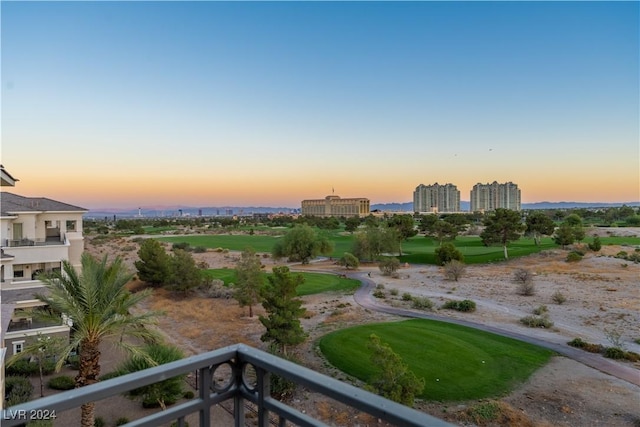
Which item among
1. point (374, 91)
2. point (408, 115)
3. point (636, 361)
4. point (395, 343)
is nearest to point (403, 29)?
point (374, 91)

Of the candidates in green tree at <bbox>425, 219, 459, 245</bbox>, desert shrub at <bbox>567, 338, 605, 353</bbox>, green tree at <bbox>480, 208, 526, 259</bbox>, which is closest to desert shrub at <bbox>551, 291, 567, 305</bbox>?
desert shrub at <bbox>567, 338, 605, 353</bbox>

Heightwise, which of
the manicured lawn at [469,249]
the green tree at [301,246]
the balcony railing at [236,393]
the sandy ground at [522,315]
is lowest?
the sandy ground at [522,315]

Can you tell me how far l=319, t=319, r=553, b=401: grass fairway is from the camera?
1303 cm

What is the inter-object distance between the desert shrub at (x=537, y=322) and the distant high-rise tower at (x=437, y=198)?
161 metres

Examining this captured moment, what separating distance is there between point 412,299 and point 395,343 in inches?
393

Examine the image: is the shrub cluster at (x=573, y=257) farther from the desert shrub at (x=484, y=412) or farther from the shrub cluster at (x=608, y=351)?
the desert shrub at (x=484, y=412)

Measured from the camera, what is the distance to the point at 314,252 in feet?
143

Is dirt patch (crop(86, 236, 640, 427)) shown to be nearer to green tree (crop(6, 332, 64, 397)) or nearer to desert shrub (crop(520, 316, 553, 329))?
desert shrub (crop(520, 316, 553, 329))

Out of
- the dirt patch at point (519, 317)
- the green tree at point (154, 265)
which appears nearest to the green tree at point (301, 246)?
the dirt patch at point (519, 317)

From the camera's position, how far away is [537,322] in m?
20.7

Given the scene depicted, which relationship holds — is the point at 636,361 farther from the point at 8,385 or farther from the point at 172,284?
the point at 172,284

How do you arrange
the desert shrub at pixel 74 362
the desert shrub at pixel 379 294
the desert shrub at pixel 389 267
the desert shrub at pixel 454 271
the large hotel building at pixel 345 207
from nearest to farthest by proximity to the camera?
the desert shrub at pixel 74 362 → the desert shrub at pixel 379 294 → the desert shrub at pixel 454 271 → the desert shrub at pixel 389 267 → the large hotel building at pixel 345 207

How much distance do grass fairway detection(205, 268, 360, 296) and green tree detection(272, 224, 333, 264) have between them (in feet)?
21.1

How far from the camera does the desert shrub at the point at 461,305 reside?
2412cm
